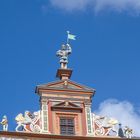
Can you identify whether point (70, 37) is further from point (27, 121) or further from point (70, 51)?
point (27, 121)

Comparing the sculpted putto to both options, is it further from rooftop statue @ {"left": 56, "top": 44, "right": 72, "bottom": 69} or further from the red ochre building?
rooftop statue @ {"left": 56, "top": 44, "right": 72, "bottom": 69}

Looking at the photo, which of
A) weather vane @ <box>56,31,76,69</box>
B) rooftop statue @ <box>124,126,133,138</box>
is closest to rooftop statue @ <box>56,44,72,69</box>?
weather vane @ <box>56,31,76,69</box>

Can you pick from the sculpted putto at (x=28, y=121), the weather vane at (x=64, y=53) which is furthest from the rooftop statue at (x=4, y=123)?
the weather vane at (x=64, y=53)

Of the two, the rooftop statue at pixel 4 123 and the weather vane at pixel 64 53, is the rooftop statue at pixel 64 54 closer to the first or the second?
the weather vane at pixel 64 53

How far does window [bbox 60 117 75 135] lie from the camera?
34719 mm

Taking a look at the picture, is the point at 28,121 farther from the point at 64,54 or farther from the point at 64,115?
the point at 64,54

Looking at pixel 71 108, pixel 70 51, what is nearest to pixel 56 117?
pixel 71 108

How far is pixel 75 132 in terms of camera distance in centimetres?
3472

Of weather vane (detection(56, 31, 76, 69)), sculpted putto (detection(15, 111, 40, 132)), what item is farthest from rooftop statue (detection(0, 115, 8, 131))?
weather vane (detection(56, 31, 76, 69))

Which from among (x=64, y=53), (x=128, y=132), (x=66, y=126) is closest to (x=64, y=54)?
(x=64, y=53)

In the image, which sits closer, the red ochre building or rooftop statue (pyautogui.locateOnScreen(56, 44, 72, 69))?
the red ochre building

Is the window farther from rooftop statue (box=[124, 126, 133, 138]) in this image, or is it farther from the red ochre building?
rooftop statue (box=[124, 126, 133, 138])

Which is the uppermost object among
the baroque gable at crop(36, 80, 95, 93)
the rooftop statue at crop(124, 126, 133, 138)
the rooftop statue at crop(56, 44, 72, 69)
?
the rooftop statue at crop(56, 44, 72, 69)

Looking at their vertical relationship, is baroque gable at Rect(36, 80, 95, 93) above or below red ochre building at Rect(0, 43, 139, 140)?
above
